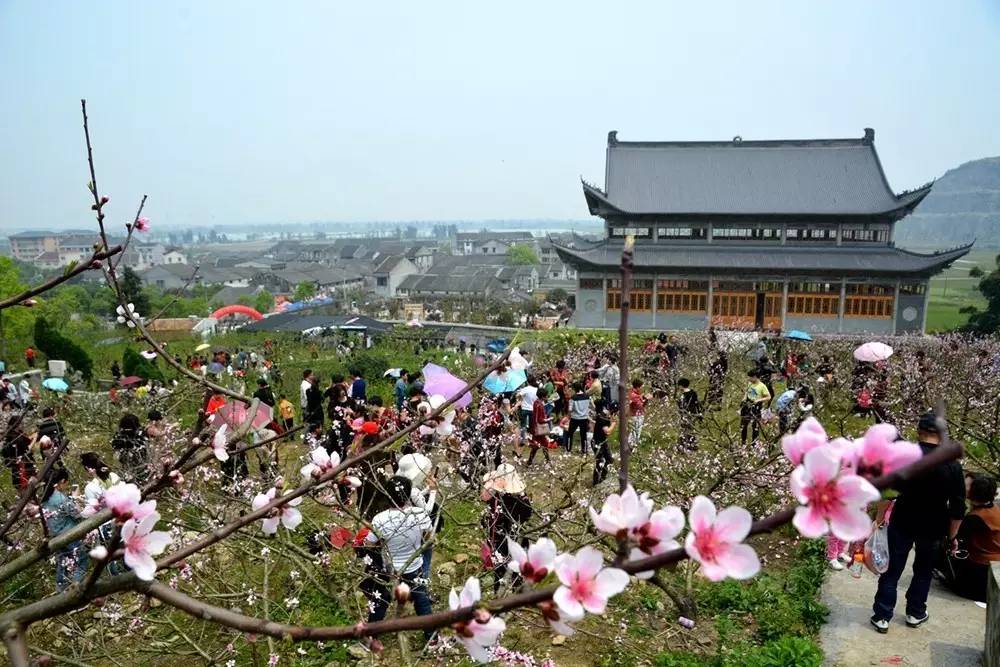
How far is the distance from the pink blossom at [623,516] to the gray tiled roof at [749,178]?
84.7 ft

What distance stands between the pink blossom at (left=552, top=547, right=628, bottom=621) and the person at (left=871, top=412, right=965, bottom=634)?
3689 mm

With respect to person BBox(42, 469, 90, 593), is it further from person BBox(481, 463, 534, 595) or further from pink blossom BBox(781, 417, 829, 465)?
pink blossom BBox(781, 417, 829, 465)

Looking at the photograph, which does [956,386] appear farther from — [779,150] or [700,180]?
[779,150]

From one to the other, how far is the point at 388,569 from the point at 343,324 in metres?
22.3

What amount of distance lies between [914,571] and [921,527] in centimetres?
50

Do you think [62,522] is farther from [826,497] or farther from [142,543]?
[826,497]

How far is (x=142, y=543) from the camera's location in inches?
56.1

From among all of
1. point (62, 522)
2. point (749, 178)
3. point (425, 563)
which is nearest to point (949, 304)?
point (749, 178)

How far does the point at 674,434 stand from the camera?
33.0ft

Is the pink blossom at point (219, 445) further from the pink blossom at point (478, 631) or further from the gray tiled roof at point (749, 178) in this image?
the gray tiled roof at point (749, 178)

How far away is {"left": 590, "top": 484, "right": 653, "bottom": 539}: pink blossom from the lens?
1.13 meters

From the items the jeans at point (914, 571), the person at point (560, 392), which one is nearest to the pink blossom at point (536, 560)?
the jeans at point (914, 571)

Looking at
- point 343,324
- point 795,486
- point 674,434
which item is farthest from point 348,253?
point 795,486

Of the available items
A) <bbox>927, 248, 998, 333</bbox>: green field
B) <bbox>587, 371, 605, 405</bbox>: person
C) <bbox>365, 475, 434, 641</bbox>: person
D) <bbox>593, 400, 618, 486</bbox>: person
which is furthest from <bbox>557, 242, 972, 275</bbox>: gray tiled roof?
<bbox>365, 475, 434, 641</bbox>: person
